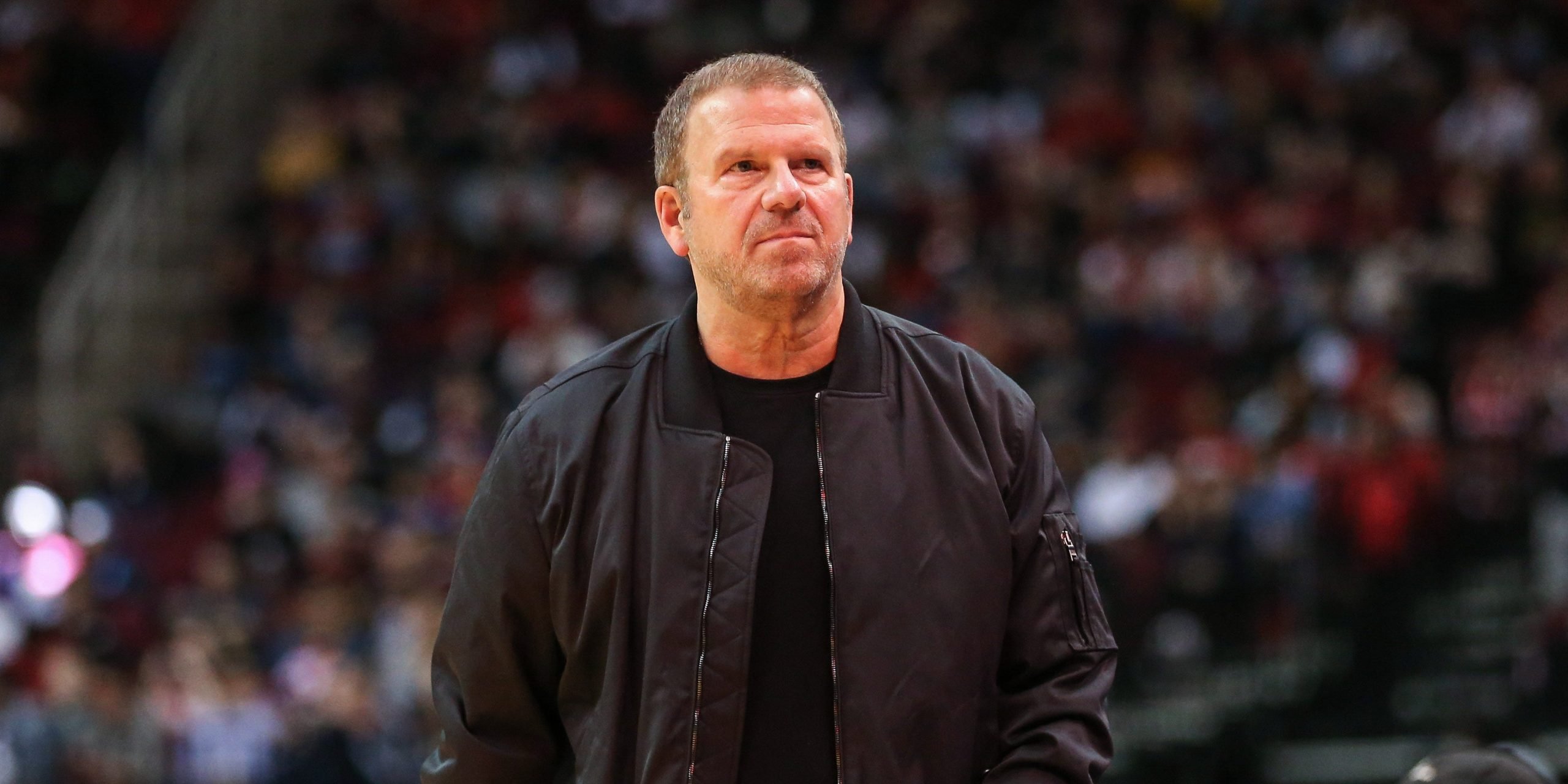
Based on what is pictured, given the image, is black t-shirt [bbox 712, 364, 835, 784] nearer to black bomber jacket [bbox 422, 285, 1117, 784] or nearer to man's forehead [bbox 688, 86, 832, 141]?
black bomber jacket [bbox 422, 285, 1117, 784]

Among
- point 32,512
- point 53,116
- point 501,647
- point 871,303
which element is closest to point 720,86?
point 501,647

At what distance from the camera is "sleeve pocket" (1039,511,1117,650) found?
9.92ft

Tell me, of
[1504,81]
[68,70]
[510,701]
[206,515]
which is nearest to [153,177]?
[68,70]

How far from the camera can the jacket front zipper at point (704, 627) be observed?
Result: 2895 millimetres

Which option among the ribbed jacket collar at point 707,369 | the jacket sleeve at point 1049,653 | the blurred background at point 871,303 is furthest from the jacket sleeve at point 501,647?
the blurred background at point 871,303

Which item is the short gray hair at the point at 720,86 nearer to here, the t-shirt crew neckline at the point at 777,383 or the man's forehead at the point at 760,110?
the man's forehead at the point at 760,110

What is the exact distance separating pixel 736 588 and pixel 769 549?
0.31ft

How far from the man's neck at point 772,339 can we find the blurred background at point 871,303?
6.39 m

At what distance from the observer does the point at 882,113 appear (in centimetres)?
1536

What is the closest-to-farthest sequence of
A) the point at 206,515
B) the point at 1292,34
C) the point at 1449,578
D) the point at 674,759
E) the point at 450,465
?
the point at 674,759 → the point at 1449,578 → the point at 450,465 → the point at 206,515 → the point at 1292,34

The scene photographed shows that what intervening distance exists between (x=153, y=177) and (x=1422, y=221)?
9.91 metres

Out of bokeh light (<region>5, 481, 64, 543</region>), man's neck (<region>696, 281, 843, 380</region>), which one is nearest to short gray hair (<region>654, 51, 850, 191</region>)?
man's neck (<region>696, 281, 843, 380</region>)

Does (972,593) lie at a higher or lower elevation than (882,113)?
lower

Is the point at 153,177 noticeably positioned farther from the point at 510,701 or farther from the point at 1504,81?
the point at 510,701
